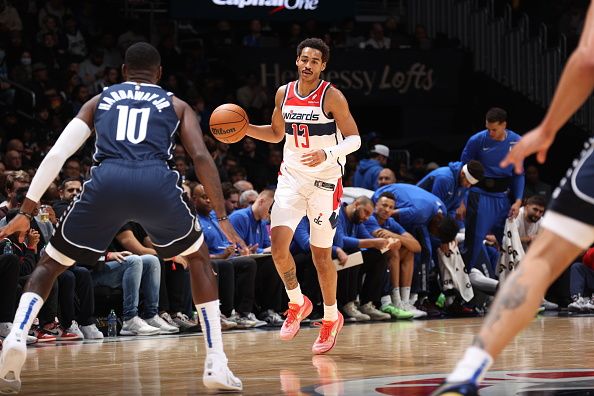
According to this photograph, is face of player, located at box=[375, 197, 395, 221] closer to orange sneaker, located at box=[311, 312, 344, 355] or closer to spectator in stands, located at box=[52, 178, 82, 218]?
spectator in stands, located at box=[52, 178, 82, 218]

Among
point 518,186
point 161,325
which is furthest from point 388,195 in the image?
point 161,325

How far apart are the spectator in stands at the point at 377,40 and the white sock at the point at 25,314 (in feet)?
43.2

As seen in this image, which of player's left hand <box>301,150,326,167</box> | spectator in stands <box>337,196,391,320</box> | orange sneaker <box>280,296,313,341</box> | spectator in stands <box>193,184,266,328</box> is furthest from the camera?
spectator in stands <box>337,196,391,320</box>

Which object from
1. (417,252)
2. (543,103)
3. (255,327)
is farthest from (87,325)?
(543,103)

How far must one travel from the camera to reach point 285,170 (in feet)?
25.1

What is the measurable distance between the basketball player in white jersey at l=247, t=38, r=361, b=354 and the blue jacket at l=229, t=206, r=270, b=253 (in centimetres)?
245

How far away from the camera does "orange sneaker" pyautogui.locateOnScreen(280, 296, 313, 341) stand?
24.9ft

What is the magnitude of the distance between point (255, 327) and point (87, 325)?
5.68 feet

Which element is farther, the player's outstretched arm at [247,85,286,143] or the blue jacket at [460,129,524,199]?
the blue jacket at [460,129,524,199]

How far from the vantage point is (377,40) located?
17.8 meters

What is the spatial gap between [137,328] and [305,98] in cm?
271

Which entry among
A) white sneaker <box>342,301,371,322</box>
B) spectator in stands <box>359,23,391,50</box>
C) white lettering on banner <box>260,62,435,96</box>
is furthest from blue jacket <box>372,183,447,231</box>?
spectator in stands <box>359,23,391,50</box>

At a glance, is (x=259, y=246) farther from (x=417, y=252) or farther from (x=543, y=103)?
(x=543, y=103)

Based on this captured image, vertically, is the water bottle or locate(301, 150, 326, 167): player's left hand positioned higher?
locate(301, 150, 326, 167): player's left hand
